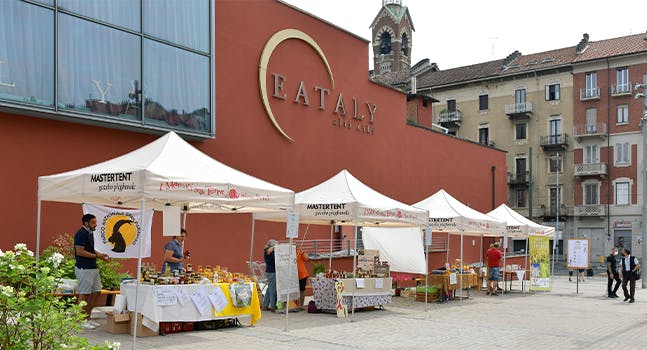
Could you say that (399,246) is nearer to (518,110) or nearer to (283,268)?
(283,268)

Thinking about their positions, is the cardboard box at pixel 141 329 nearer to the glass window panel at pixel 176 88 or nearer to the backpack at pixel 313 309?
the backpack at pixel 313 309

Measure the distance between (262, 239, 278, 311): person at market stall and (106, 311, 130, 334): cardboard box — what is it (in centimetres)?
393

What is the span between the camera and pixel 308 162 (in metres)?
20.8

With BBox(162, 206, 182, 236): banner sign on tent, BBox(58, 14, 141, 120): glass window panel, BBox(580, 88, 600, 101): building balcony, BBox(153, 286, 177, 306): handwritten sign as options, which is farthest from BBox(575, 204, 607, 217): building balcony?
BBox(153, 286, 177, 306): handwritten sign

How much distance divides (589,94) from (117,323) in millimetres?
48684

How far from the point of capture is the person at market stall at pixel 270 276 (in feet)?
46.0

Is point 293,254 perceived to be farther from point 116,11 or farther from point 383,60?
point 383,60

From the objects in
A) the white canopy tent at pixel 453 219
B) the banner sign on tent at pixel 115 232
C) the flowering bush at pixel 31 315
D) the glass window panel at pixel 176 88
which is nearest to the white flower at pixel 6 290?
the flowering bush at pixel 31 315

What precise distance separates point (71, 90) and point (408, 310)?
29.3 feet

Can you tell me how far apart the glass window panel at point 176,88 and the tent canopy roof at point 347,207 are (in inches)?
128

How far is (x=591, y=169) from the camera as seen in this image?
5222 cm

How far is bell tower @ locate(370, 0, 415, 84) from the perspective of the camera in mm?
68438

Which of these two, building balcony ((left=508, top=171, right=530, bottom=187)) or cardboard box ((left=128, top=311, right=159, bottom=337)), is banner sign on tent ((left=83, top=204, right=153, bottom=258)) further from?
building balcony ((left=508, top=171, right=530, bottom=187))

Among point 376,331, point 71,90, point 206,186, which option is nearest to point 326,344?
point 376,331
